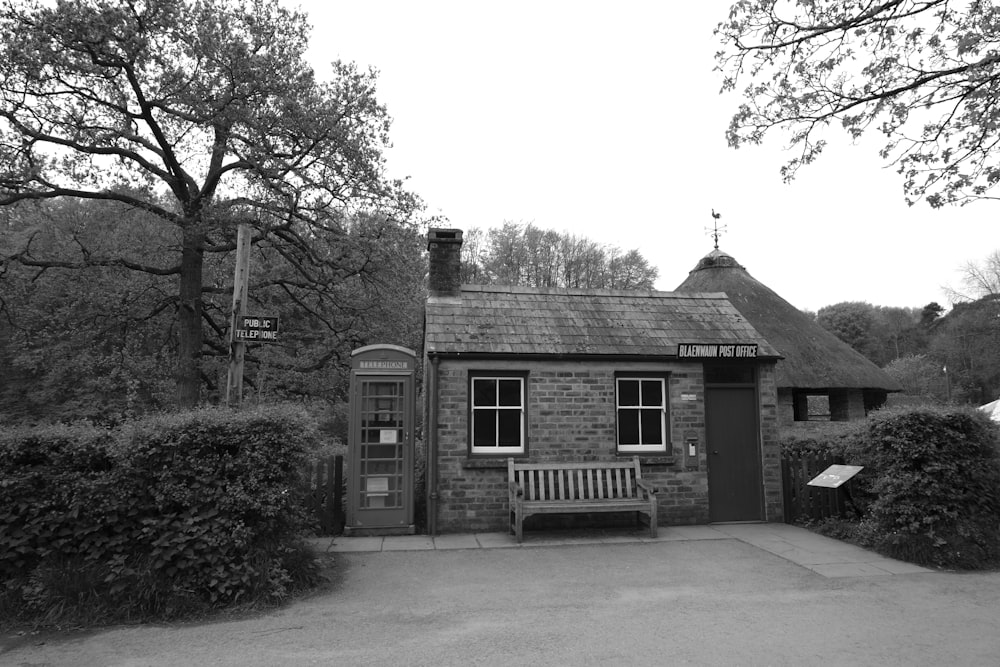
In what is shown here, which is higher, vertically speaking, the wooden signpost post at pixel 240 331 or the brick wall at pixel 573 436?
the wooden signpost post at pixel 240 331

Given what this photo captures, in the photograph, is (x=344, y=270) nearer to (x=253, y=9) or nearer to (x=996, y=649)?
(x=253, y=9)

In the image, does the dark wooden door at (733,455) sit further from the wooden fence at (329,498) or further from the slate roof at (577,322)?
the wooden fence at (329,498)

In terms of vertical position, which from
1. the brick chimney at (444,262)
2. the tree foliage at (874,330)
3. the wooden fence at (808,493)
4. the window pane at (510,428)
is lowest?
the wooden fence at (808,493)

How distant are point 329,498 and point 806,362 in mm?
14521

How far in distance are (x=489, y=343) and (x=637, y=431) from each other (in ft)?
9.37

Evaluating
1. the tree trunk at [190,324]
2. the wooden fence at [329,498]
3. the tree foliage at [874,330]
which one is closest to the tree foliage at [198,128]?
the tree trunk at [190,324]

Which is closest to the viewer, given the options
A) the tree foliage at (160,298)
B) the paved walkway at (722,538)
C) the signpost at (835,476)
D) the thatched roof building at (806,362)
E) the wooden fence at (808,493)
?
the paved walkway at (722,538)

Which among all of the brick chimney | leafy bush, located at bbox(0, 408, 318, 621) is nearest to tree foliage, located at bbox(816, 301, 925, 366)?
the brick chimney

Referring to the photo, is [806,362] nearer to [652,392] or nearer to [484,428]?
[652,392]

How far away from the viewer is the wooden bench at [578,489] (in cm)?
898

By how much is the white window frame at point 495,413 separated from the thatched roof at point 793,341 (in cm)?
1021

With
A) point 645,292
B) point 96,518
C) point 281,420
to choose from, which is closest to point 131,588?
point 96,518

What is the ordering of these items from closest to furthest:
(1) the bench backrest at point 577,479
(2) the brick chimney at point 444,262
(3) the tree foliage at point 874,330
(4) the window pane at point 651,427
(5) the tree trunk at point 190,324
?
(1) the bench backrest at point 577,479
(4) the window pane at point 651,427
(2) the brick chimney at point 444,262
(5) the tree trunk at point 190,324
(3) the tree foliage at point 874,330

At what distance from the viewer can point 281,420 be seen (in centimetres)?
656
